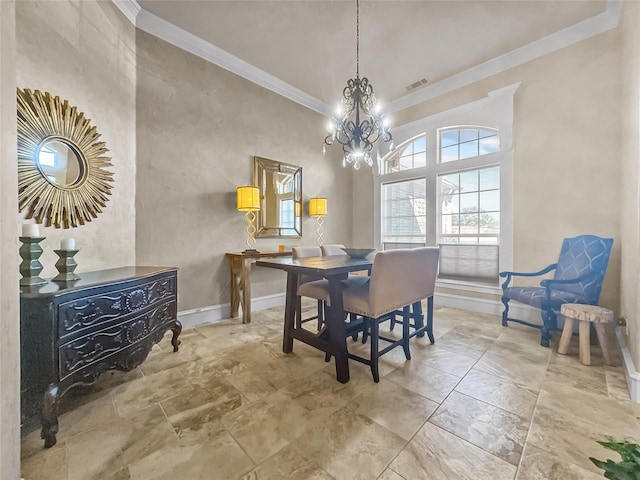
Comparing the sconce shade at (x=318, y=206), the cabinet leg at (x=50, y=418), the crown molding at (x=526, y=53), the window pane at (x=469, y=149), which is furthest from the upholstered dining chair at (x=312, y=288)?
the crown molding at (x=526, y=53)

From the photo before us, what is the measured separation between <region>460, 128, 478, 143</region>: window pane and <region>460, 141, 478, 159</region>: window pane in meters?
0.07

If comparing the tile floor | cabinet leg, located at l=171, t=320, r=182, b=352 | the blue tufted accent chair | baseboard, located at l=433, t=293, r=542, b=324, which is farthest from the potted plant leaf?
baseboard, located at l=433, t=293, r=542, b=324

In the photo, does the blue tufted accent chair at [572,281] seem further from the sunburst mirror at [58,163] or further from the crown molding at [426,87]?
the sunburst mirror at [58,163]

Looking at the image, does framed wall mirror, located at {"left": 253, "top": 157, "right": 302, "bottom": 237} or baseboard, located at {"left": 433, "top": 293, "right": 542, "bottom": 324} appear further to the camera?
framed wall mirror, located at {"left": 253, "top": 157, "right": 302, "bottom": 237}

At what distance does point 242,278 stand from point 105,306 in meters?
1.60

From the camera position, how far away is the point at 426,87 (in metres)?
3.99

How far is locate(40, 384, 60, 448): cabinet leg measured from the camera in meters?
1.35

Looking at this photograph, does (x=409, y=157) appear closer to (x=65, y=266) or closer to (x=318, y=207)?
(x=318, y=207)

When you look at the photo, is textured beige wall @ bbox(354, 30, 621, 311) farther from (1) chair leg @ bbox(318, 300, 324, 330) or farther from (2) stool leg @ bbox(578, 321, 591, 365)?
(1) chair leg @ bbox(318, 300, 324, 330)

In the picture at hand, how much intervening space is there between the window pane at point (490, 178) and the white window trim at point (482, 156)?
103 mm

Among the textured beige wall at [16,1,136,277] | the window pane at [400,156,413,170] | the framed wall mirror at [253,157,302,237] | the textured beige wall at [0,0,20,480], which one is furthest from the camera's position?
the window pane at [400,156,413,170]

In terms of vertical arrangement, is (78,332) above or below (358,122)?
below

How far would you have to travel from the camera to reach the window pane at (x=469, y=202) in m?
3.74

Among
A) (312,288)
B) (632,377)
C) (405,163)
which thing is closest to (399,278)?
(312,288)
